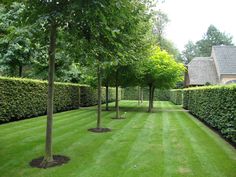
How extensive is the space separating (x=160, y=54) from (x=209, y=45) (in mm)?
45616

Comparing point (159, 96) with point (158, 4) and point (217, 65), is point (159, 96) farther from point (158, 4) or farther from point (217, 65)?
point (158, 4)

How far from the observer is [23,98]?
458 inches

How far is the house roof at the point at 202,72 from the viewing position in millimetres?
29219

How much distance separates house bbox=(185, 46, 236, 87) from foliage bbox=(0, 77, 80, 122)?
18812 mm

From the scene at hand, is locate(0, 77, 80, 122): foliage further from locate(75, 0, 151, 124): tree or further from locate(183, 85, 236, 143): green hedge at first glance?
locate(183, 85, 236, 143): green hedge

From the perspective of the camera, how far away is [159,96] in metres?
35.8

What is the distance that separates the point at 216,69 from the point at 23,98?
24358 millimetres

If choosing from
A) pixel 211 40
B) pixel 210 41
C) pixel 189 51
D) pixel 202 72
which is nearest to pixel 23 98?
pixel 202 72

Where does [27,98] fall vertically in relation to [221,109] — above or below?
above

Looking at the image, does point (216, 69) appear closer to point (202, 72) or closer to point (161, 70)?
point (202, 72)

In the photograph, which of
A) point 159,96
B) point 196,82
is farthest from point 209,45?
point 196,82

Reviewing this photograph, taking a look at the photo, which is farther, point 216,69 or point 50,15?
point 216,69

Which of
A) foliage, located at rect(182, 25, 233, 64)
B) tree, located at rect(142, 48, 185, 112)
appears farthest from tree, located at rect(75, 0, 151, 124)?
foliage, located at rect(182, 25, 233, 64)

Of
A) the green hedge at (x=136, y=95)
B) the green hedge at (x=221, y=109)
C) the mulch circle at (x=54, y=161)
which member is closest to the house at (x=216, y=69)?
the green hedge at (x=136, y=95)
